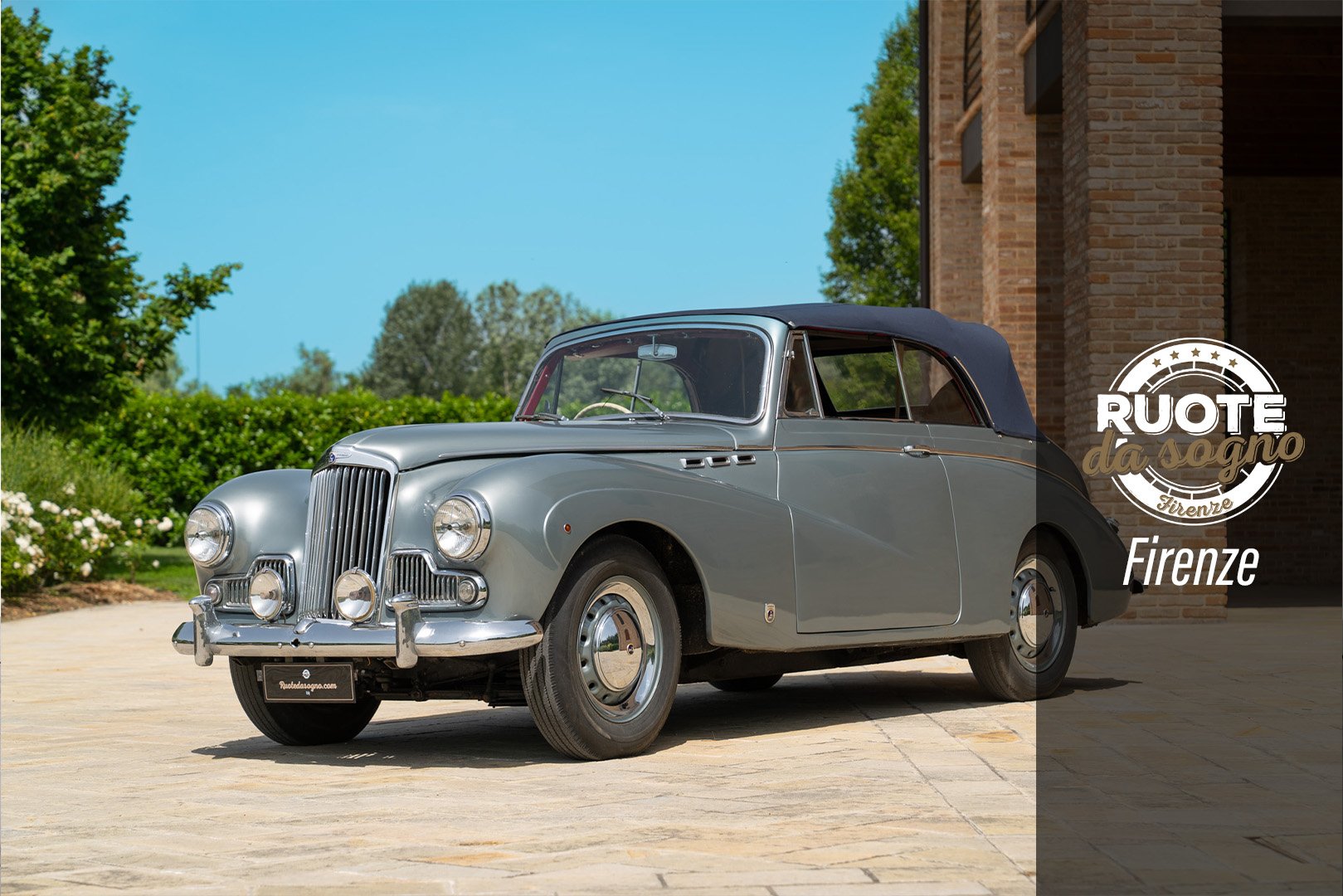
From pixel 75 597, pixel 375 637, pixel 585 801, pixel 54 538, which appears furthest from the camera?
pixel 75 597

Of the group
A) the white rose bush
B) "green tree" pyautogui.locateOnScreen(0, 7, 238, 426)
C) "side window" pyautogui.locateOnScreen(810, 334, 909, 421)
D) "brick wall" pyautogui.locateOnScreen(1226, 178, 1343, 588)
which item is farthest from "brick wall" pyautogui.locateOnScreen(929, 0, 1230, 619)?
"green tree" pyautogui.locateOnScreen(0, 7, 238, 426)

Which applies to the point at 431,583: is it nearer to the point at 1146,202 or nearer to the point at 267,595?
the point at 267,595

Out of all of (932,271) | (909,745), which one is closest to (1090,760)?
(909,745)

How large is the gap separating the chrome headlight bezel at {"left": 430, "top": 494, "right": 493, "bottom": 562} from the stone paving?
0.82 metres

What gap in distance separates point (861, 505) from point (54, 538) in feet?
38.7

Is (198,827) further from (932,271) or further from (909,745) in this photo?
(932,271)

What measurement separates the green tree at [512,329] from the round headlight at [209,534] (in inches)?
3013

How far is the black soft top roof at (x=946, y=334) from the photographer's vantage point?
22.8 ft

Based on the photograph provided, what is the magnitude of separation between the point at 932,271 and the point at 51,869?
16.2 meters

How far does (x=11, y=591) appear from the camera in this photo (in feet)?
51.0

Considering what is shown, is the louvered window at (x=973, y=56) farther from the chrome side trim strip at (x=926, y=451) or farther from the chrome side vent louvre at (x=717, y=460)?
the chrome side vent louvre at (x=717, y=460)

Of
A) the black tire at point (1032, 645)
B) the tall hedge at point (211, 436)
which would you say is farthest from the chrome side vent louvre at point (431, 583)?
the tall hedge at point (211, 436)

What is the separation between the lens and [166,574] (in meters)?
20.6

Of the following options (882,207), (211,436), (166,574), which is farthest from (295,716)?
(882,207)
